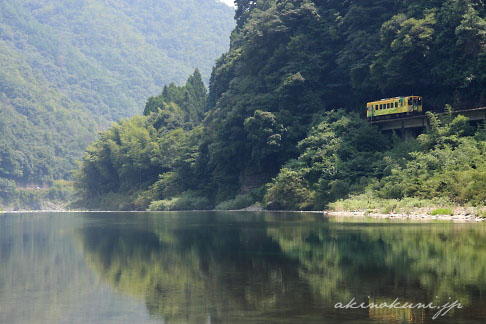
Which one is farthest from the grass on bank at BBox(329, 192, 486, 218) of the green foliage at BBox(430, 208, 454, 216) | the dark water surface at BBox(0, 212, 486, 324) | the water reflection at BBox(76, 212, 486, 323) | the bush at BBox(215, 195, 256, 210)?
the bush at BBox(215, 195, 256, 210)

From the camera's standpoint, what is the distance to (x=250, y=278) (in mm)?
22266

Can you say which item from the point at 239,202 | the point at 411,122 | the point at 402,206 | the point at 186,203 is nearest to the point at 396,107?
the point at 411,122

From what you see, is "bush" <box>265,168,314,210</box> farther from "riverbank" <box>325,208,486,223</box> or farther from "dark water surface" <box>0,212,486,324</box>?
"dark water surface" <box>0,212,486,324</box>

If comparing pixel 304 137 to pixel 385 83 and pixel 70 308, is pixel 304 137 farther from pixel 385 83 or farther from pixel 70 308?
pixel 70 308

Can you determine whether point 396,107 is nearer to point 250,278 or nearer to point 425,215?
point 425,215

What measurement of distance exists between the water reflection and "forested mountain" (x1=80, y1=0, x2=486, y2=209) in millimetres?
32827

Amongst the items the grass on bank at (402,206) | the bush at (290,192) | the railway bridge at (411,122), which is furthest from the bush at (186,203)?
the grass on bank at (402,206)

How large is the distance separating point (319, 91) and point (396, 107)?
1674cm

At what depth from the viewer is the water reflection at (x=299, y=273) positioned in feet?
55.8

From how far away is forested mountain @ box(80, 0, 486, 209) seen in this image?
67.9 metres

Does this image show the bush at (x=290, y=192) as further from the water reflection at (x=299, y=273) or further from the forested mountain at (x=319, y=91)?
the water reflection at (x=299, y=273)

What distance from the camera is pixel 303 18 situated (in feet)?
292

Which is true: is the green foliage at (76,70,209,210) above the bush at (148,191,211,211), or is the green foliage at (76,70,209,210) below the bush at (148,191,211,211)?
above

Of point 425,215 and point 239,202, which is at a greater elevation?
point 239,202
